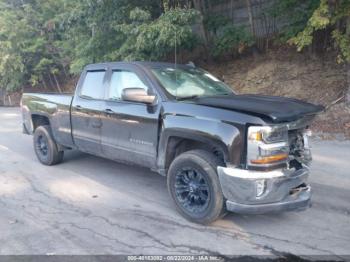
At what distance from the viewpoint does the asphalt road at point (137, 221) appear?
4184 mm

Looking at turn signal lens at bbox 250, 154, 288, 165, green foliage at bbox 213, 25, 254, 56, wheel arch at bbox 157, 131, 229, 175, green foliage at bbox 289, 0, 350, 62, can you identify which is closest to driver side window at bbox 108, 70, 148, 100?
wheel arch at bbox 157, 131, 229, 175

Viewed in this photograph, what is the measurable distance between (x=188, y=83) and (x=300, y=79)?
21.9 feet

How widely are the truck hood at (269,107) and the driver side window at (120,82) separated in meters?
1.14

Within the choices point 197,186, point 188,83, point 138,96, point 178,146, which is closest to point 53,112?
point 138,96

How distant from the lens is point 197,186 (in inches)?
186

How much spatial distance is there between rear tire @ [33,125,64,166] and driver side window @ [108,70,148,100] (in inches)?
82.4

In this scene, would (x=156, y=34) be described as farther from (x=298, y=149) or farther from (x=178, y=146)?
(x=298, y=149)

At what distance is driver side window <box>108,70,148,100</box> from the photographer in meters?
5.70

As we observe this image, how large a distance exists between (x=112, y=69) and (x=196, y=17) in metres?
6.58

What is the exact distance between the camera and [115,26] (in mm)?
12430

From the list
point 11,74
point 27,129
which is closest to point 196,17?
point 27,129

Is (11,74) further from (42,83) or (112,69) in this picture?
(112,69)

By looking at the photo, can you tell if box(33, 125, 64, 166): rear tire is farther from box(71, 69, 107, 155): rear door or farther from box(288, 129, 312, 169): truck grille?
box(288, 129, 312, 169): truck grille

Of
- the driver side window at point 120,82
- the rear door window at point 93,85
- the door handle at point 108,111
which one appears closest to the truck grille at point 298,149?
the driver side window at point 120,82
